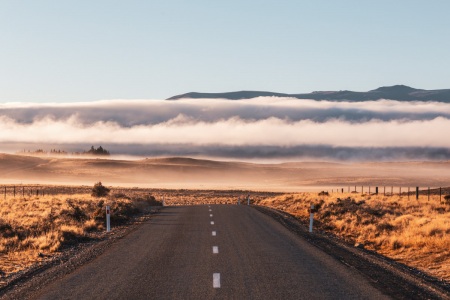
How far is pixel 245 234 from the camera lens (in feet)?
77.8

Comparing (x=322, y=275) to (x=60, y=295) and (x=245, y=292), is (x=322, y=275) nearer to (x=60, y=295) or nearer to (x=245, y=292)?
(x=245, y=292)

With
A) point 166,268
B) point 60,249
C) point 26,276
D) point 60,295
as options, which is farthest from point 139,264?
point 60,249

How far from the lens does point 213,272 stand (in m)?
14.1

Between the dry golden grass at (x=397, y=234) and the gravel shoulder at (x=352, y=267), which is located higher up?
the gravel shoulder at (x=352, y=267)

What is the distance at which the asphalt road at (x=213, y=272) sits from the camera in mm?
11641

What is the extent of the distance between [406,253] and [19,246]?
12887 millimetres

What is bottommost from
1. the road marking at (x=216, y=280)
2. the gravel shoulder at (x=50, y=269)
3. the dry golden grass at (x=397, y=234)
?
the dry golden grass at (x=397, y=234)

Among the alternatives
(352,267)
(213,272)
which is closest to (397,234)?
(352,267)

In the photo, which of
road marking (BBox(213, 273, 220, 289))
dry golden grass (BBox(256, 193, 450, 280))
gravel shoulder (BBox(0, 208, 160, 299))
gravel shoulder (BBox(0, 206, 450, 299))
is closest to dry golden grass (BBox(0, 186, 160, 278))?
gravel shoulder (BBox(0, 208, 160, 299))

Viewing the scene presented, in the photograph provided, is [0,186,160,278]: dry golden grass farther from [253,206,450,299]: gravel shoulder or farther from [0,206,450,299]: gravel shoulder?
[253,206,450,299]: gravel shoulder

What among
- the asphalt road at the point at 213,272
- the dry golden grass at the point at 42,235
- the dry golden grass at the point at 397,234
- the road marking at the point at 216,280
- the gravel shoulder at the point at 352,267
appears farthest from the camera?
the dry golden grass at the point at 397,234

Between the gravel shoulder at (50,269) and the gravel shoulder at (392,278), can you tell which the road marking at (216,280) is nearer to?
the gravel shoulder at (392,278)

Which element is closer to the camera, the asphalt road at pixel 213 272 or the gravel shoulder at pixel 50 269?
the asphalt road at pixel 213 272

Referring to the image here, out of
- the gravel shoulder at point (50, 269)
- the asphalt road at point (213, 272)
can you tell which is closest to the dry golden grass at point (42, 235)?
the gravel shoulder at point (50, 269)
